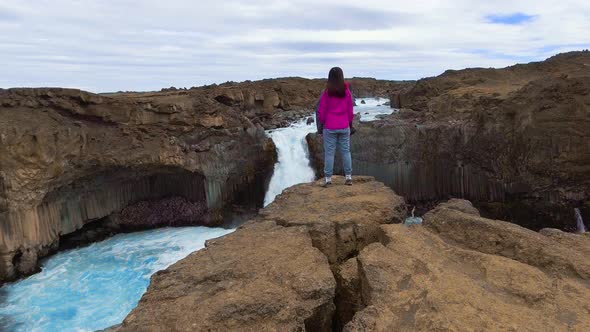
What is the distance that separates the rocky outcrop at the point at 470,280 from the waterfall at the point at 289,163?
12581 millimetres

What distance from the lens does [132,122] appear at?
1539 cm

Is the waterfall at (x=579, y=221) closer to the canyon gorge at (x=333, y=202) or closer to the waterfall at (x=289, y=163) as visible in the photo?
the canyon gorge at (x=333, y=202)

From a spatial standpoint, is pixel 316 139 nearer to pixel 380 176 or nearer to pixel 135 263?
pixel 380 176

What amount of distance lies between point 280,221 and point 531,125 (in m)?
12.2

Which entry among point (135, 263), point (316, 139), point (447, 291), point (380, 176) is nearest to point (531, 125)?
point (380, 176)

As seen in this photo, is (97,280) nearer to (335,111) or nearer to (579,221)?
(335,111)

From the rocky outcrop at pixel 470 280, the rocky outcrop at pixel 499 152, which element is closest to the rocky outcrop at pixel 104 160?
the rocky outcrop at pixel 499 152

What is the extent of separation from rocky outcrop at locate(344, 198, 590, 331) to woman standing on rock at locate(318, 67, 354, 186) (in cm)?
248

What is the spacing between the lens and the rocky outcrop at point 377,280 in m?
3.46

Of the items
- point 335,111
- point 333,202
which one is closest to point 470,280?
point 333,202

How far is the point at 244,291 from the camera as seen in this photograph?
3.93 m

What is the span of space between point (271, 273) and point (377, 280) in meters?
1.06

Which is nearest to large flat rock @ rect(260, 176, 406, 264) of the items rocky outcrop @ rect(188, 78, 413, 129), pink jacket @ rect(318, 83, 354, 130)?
pink jacket @ rect(318, 83, 354, 130)

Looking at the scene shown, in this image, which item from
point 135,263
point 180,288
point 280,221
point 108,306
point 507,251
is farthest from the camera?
point 135,263
